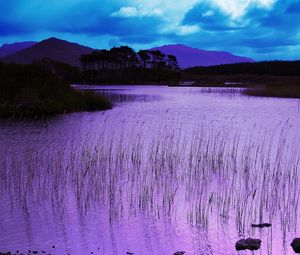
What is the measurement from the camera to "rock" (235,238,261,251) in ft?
26.2

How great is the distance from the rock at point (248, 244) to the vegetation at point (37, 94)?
22578mm

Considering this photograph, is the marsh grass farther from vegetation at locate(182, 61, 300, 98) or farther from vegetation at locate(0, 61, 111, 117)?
vegetation at locate(182, 61, 300, 98)

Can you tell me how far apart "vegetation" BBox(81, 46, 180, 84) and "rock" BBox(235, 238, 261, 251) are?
88.8 metres

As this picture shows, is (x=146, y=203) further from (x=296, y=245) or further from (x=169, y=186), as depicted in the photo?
(x=296, y=245)

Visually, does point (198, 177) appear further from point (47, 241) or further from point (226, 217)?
point (47, 241)

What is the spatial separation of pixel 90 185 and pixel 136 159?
3010mm

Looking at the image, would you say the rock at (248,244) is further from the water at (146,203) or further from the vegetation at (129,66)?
the vegetation at (129,66)

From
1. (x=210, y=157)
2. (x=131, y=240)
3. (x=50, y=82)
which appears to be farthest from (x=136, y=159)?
(x=50, y=82)

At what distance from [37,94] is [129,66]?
83.3 m

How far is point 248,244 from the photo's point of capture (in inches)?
317

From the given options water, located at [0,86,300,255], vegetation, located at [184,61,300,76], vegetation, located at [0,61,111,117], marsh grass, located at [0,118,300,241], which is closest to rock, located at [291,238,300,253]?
water, located at [0,86,300,255]

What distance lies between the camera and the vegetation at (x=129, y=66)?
336ft

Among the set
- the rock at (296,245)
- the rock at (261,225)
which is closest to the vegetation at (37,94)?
the rock at (261,225)

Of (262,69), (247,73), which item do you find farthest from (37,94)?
(247,73)
